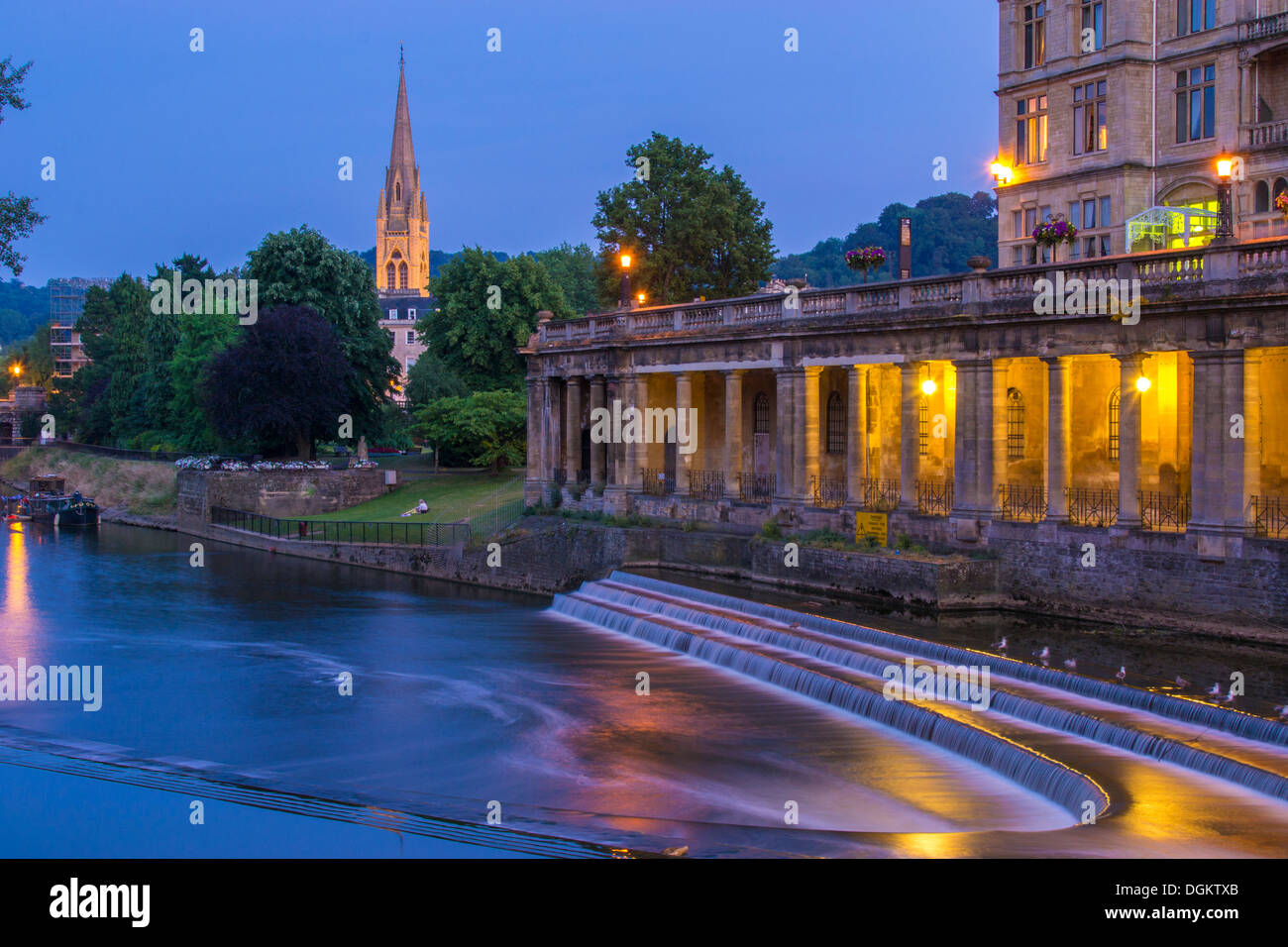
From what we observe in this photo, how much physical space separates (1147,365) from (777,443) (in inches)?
482

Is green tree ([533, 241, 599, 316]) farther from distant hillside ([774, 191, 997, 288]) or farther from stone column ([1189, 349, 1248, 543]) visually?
stone column ([1189, 349, 1248, 543])

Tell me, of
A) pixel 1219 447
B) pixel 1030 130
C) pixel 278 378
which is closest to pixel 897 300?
pixel 1219 447

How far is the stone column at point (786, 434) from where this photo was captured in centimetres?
4003

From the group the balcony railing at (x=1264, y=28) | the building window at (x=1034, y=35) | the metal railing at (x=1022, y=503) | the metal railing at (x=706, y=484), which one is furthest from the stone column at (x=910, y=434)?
the building window at (x=1034, y=35)

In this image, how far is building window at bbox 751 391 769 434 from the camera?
1847 inches

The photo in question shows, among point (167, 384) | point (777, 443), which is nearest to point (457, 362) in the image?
point (167, 384)

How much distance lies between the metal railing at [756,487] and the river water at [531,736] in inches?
323

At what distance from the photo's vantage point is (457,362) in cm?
7519

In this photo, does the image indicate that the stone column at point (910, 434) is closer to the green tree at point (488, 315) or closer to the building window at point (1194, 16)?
the building window at point (1194, 16)

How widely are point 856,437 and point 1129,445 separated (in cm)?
970

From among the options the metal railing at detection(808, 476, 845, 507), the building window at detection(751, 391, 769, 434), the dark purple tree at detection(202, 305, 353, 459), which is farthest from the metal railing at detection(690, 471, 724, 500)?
the dark purple tree at detection(202, 305, 353, 459)

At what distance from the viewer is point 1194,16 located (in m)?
41.1

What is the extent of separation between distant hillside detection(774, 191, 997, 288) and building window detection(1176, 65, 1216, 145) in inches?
3244
